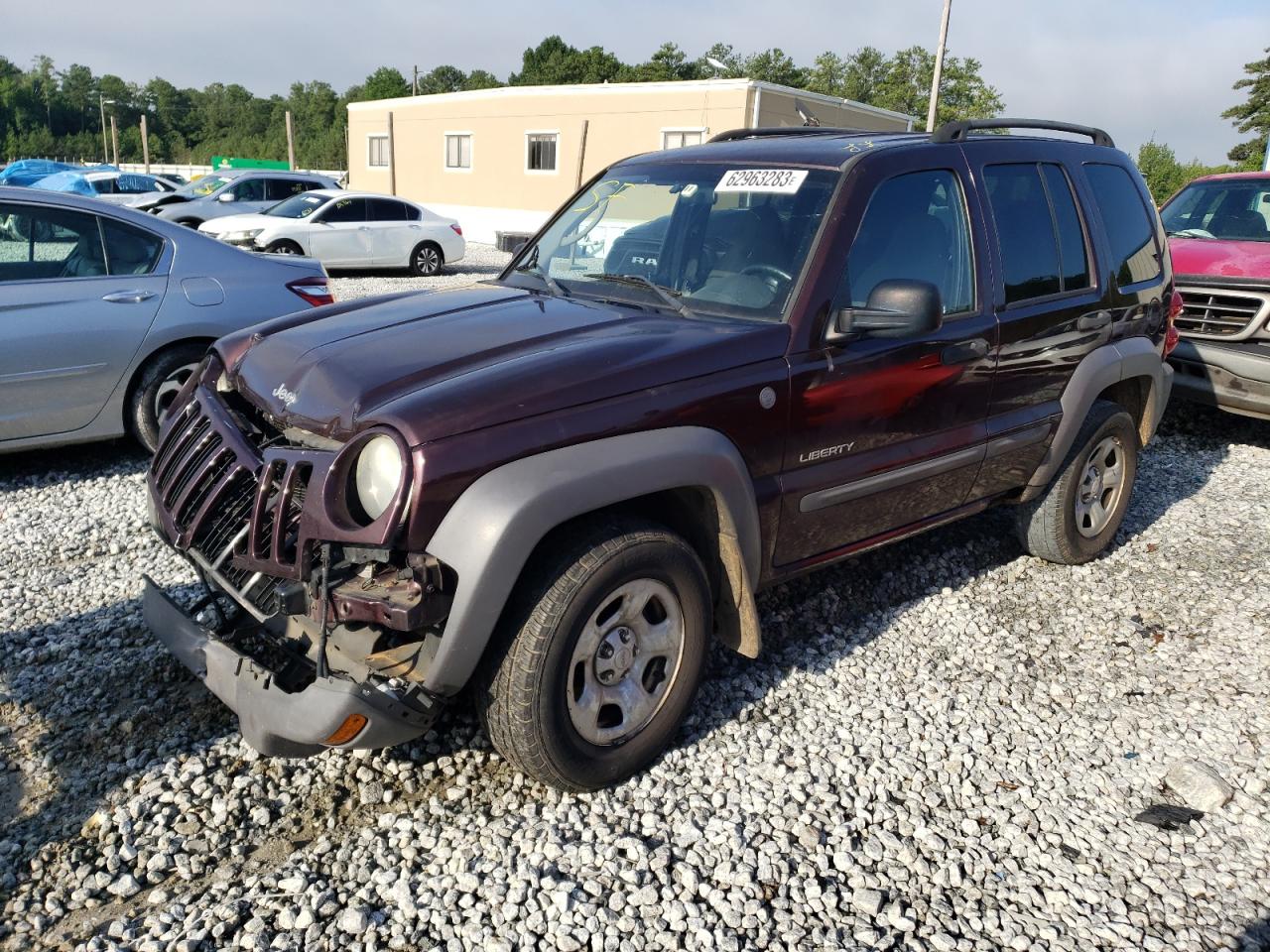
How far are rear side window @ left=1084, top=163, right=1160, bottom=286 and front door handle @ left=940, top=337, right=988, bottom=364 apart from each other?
1270mm

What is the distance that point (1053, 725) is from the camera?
3.75 metres

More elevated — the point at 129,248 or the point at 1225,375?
the point at 129,248

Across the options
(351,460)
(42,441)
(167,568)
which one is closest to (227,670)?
(351,460)

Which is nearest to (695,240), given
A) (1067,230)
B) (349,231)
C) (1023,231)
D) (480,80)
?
(1023,231)

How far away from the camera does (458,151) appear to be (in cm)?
2967

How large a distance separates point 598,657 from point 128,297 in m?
4.18

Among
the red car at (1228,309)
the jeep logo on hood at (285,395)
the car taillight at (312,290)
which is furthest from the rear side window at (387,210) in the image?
the jeep logo on hood at (285,395)

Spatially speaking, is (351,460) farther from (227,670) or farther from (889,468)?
(889,468)

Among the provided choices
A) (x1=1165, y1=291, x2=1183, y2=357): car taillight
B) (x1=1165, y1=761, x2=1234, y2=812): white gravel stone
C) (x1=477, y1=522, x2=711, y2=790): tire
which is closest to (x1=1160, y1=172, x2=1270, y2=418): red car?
(x1=1165, y1=291, x2=1183, y2=357): car taillight

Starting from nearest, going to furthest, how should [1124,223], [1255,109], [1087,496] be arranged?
[1124,223]
[1087,496]
[1255,109]

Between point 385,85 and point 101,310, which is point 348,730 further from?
point 385,85

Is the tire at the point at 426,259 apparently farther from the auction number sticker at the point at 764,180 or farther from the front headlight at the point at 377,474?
the front headlight at the point at 377,474

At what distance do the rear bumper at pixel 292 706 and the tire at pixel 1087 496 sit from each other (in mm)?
3366

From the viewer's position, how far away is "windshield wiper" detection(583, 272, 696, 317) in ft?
11.7
